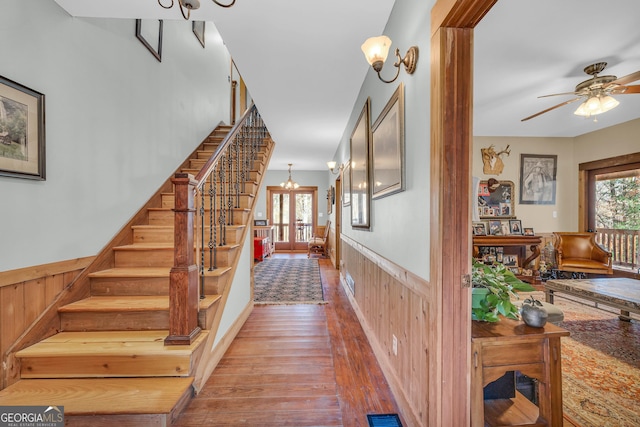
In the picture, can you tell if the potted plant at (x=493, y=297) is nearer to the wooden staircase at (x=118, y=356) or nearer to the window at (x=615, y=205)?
the wooden staircase at (x=118, y=356)

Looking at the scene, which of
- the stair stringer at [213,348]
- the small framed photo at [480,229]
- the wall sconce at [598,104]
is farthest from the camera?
the small framed photo at [480,229]

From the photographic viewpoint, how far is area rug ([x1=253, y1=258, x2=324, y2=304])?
3.77 m

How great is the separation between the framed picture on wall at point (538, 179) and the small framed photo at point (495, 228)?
658 millimetres

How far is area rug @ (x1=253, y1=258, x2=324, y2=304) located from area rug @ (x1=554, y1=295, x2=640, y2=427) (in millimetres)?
2518

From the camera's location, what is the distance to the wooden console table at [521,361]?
1.21m

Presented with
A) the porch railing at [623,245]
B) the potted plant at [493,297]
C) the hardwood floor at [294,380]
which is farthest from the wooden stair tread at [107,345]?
the porch railing at [623,245]

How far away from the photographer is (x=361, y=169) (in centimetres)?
292

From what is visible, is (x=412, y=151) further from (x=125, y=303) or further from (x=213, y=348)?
(x=125, y=303)

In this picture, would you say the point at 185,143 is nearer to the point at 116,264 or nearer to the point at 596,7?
the point at 116,264

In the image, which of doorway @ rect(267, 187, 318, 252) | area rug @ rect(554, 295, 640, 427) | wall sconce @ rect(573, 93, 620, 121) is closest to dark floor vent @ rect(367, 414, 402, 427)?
area rug @ rect(554, 295, 640, 427)

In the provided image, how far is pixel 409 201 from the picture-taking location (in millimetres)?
1557

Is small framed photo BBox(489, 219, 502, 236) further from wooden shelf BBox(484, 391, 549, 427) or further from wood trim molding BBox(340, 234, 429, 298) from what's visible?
wooden shelf BBox(484, 391, 549, 427)

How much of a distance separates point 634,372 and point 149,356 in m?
3.45

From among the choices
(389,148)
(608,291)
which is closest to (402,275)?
(389,148)
